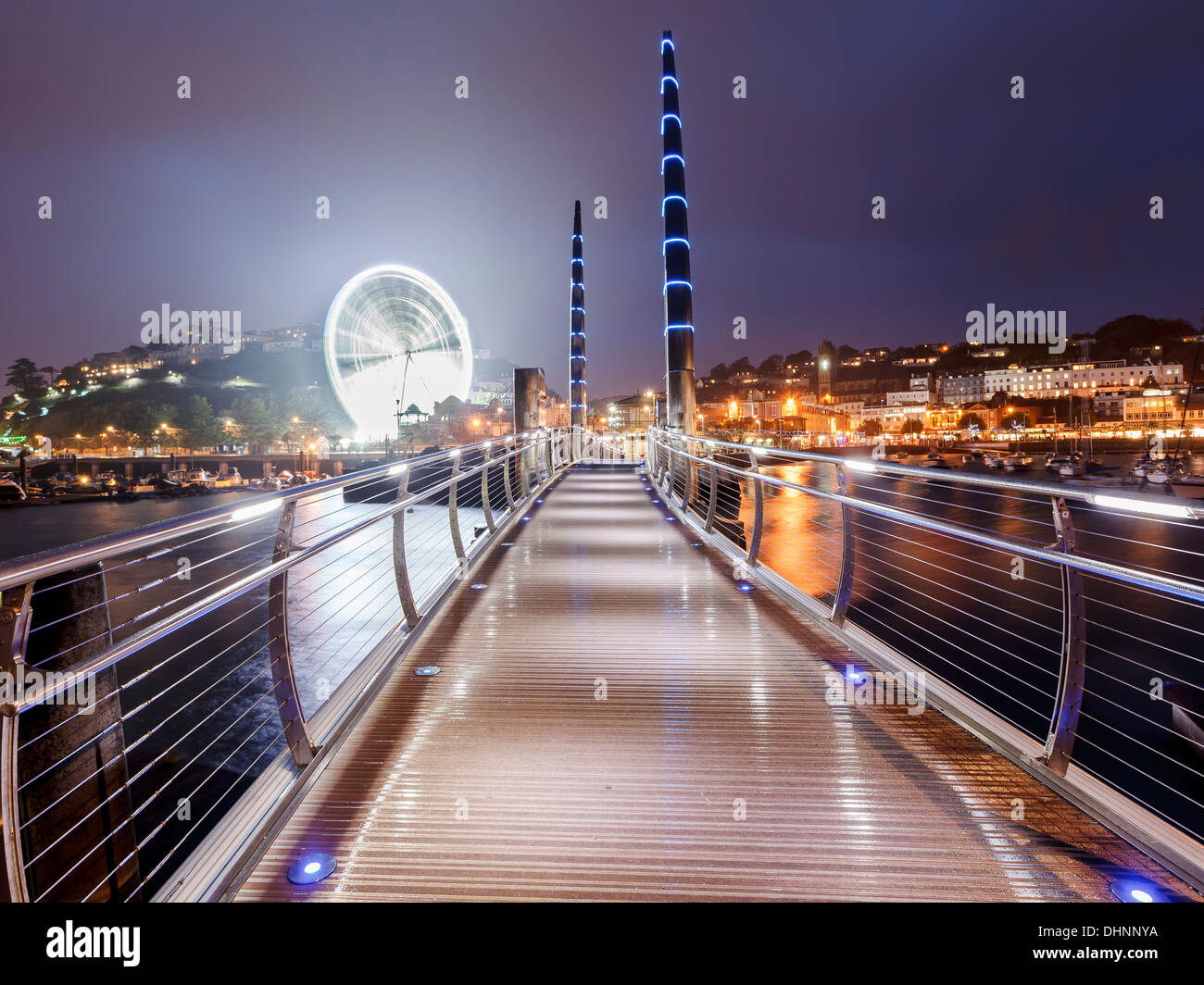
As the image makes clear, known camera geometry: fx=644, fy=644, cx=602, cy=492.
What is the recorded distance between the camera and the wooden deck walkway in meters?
1.73

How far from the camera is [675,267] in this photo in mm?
15656

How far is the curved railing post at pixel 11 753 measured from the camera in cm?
121

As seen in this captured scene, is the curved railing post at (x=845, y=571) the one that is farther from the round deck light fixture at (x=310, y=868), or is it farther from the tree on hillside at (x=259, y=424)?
the tree on hillside at (x=259, y=424)

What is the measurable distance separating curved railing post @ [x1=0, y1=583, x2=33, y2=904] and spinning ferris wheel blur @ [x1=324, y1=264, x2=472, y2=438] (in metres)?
26.7

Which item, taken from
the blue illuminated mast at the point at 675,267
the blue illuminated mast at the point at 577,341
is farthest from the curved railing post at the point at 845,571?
the blue illuminated mast at the point at 577,341

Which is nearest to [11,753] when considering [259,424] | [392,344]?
[392,344]

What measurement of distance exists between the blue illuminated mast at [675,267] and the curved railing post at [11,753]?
43.0 ft

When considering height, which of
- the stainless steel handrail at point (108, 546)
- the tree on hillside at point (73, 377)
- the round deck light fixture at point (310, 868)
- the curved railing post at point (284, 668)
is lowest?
the round deck light fixture at point (310, 868)

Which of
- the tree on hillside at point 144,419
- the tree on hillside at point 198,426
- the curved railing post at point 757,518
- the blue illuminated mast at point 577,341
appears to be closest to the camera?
the curved railing post at point 757,518

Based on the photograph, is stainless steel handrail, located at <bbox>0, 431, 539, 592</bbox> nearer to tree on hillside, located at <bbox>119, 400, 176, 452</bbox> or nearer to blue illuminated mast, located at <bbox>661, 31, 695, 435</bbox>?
blue illuminated mast, located at <bbox>661, 31, 695, 435</bbox>

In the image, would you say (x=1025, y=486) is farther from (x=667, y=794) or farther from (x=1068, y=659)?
(x=667, y=794)

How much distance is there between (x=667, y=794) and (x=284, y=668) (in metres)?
1.32
